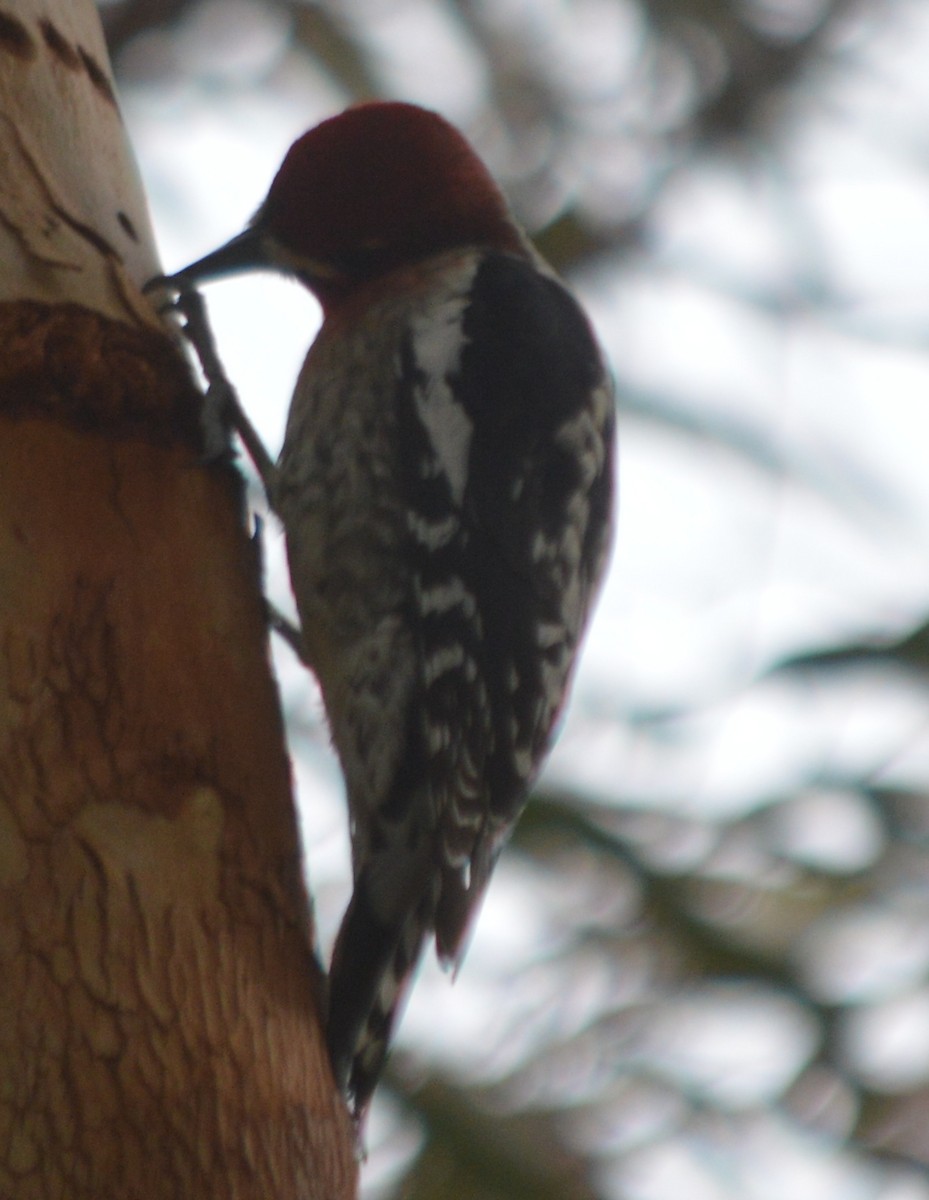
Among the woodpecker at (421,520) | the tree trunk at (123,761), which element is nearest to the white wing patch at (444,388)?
the woodpecker at (421,520)

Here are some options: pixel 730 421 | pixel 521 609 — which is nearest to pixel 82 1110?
pixel 521 609

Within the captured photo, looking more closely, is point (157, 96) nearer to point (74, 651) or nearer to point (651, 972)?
point (651, 972)

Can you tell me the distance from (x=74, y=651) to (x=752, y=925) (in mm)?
2189

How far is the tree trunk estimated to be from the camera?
1.77 meters

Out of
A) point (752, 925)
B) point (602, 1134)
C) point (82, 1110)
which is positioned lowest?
point (602, 1134)

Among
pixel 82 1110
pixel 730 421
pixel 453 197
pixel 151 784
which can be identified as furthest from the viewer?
pixel 730 421

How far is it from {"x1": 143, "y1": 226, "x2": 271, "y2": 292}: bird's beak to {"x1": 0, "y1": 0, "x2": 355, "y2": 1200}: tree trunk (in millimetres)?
386

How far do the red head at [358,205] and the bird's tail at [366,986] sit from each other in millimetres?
1375

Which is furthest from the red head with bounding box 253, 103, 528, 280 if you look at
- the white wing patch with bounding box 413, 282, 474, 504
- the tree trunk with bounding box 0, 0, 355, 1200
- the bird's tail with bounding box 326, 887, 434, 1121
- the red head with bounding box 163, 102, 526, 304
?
the bird's tail with bounding box 326, 887, 434, 1121

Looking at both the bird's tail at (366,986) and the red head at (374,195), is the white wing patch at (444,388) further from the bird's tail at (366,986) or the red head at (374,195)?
the bird's tail at (366,986)

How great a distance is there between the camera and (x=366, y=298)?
3.23 m

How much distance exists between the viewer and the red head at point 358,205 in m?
3.33

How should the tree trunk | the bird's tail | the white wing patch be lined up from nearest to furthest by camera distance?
the tree trunk → the bird's tail → the white wing patch

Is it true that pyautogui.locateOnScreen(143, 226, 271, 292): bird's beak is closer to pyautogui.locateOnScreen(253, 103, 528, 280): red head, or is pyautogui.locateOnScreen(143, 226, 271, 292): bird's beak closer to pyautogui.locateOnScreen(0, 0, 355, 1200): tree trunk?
pyautogui.locateOnScreen(253, 103, 528, 280): red head
